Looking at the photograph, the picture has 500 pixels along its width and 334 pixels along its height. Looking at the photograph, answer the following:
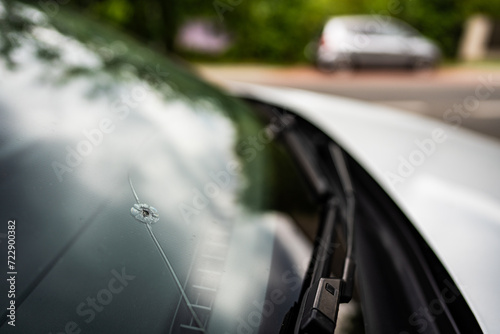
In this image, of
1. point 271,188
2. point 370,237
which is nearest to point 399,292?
point 370,237

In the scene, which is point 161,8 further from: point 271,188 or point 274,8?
point 271,188

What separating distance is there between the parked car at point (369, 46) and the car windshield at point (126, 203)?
31.6 feet

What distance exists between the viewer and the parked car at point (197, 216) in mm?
878

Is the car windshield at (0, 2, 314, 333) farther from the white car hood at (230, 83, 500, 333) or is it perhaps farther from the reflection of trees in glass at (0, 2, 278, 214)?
the white car hood at (230, 83, 500, 333)

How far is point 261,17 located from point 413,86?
423 centimetres

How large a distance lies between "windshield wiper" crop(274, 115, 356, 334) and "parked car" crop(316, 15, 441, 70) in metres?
9.44

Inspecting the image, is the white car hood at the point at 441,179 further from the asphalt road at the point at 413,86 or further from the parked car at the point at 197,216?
the asphalt road at the point at 413,86

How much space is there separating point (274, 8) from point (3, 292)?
36.9 feet

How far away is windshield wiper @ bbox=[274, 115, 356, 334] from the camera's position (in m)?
0.89

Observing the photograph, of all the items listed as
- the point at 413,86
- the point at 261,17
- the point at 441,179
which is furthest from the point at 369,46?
the point at 441,179

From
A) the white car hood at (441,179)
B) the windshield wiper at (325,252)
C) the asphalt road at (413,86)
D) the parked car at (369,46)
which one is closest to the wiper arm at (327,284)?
the windshield wiper at (325,252)

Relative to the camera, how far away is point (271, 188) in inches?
53.8

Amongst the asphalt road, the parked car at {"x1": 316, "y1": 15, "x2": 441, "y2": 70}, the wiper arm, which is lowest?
the wiper arm

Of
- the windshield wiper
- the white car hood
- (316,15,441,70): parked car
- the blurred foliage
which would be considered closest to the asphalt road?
(316,15,441,70): parked car
